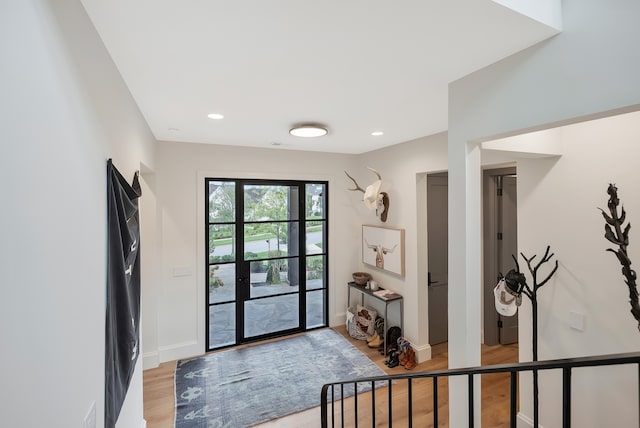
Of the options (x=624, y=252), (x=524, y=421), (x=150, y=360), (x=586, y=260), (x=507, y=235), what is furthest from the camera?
(x=507, y=235)

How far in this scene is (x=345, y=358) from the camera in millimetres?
3654

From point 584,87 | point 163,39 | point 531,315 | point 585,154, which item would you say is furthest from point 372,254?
point 163,39

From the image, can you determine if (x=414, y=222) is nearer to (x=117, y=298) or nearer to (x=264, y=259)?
(x=264, y=259)

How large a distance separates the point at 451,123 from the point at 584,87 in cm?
66

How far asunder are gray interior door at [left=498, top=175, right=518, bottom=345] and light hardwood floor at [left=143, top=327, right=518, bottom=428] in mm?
454

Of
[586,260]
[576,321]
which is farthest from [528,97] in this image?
[576,321]

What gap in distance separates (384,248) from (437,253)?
700 millimetres

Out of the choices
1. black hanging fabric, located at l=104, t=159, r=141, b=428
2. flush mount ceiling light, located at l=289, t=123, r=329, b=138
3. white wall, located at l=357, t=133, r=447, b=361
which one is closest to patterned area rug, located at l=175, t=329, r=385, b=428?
white wall, located at l=357, t=133, r=447, b=361

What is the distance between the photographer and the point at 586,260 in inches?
77.9

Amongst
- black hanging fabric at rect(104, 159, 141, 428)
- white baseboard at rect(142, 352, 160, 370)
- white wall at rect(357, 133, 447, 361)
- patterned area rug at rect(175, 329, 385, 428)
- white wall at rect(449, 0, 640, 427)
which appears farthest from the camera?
white wall at rect(357, 133, 447, 361)

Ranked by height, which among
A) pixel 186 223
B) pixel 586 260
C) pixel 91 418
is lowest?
pixel 91 418

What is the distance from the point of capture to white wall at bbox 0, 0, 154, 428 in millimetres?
689

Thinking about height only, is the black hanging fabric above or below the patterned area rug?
above

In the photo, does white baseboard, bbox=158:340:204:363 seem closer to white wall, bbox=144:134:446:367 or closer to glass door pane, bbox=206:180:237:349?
white wall, bbox=144:134:446:367
